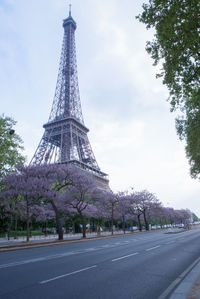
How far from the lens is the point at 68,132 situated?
84312 mm

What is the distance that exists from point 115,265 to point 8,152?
98.8ft

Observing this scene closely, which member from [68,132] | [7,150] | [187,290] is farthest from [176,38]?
[68,132]

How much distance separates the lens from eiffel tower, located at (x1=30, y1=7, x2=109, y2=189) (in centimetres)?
8082

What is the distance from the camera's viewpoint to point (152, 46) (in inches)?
496

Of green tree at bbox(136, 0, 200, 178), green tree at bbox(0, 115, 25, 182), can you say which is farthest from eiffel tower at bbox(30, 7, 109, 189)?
green tree at bbox(136, 0, 200, 178)

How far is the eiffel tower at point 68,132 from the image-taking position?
3182 inches

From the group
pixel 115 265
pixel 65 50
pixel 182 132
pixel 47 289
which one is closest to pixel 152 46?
pixel 115 265

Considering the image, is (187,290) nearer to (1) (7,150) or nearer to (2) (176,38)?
(2) (176,38)

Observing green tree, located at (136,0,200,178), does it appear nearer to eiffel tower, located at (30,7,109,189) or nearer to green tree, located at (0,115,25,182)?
green tree, located at (0,115,25,182)

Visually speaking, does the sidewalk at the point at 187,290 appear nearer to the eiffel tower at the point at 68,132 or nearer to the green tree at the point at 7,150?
the green tree at the point at 7,150

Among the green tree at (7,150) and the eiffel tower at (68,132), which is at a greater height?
the eiffel tower at (68,132)

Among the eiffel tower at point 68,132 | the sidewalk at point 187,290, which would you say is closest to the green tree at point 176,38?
the sidewalk at point 187,290

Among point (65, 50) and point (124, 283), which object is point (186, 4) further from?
point (65, 50)

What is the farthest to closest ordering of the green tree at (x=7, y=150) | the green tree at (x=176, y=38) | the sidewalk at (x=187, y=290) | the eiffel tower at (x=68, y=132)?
the eiffel tower at (x=68, y=132), the green tree at (x=7, y=150), the green tree at (x=176, y=38), the sidewalk at (x=187, y=290)
